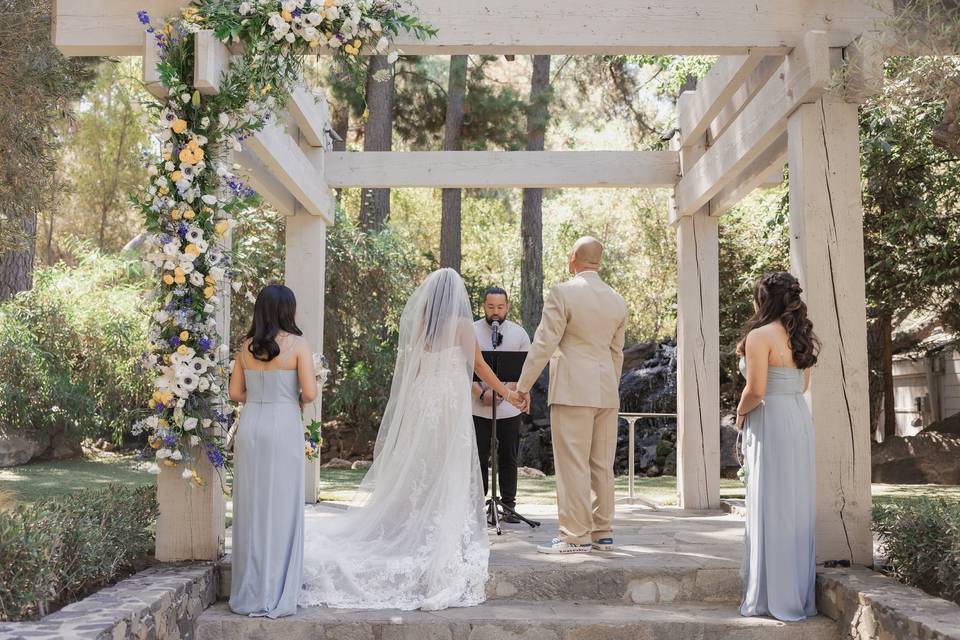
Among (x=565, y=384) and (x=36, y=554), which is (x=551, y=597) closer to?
(x=565, y=384)

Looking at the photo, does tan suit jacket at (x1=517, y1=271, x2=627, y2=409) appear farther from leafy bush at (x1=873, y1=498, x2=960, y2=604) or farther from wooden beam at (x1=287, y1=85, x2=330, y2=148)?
wooden beam at (x1=287, y1=85, x2=330, y2=148)

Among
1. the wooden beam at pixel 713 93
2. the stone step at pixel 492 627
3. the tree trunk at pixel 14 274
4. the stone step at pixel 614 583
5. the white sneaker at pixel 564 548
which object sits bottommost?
the stone step at pixel 492 627

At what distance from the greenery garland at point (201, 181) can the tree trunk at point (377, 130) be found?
33.4 feet

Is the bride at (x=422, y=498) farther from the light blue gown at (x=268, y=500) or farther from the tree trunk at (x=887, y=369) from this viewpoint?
the tree trunk at (x=887, y=369)

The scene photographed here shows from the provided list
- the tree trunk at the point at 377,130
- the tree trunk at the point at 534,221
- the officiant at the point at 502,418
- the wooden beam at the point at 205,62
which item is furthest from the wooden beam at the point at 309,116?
the tree trunk at the point at 534,221

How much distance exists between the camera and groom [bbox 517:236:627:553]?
18.1 ft

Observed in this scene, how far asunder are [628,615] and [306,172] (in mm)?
4483

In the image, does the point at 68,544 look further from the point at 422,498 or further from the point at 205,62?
the point at 205,62

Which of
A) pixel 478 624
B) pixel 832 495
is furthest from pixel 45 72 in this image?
pixel 832 495

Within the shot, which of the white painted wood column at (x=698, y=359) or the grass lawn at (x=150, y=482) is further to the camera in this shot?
the grass lawn at (x=150, y=482)

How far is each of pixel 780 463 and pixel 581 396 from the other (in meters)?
1.26

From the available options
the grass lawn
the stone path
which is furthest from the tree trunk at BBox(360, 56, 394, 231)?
the stone path

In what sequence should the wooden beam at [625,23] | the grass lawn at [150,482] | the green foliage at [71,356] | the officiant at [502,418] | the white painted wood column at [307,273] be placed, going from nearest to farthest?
1. the wooden beam at [625,23]
2. the officiant at [502,418]
3. the white painted wood column at [307,273]
4. the grass lawn at [150,482]
5. the green foliage at [71,356]

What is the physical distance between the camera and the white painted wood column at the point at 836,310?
5059mm
